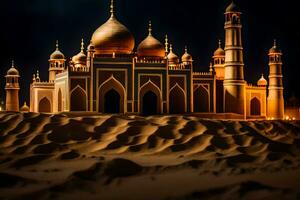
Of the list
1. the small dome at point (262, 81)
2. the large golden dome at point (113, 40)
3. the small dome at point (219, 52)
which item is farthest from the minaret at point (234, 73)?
the small dome at point (262, 81)

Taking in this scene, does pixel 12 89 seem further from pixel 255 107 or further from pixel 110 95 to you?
pixel 255 107

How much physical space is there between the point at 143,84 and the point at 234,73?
19.2 ft

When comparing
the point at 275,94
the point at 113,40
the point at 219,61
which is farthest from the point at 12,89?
the point at 275,94

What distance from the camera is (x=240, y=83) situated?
29156 millimetres

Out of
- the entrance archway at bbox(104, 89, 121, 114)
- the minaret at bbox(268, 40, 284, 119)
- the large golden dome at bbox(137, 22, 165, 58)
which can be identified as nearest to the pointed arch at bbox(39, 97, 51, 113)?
the entrance archway at bbox(104, 89, 121, 114)

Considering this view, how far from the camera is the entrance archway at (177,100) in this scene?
27156 millimetres

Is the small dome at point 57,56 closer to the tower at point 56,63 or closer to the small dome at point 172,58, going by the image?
the tower at point 56,63

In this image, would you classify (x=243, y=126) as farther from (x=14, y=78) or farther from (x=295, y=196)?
(x=14, y=78)

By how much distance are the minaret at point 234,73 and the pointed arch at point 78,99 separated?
841 cm

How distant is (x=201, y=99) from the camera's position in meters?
28.4

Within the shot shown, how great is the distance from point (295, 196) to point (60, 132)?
7.48m

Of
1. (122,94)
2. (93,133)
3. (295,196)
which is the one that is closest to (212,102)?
(122,94)

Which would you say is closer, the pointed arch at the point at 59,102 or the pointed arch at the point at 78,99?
the pointed arch at the point at 78,99

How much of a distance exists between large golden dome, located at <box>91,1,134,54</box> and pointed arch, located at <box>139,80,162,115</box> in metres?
2.81
